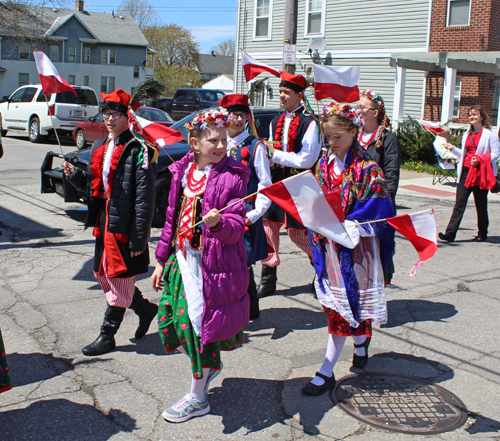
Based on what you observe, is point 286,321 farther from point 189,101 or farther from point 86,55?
point 86,55

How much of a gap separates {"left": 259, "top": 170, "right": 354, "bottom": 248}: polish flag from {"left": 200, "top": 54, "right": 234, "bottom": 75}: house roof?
9493 centimetres

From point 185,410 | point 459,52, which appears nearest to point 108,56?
point 459,52

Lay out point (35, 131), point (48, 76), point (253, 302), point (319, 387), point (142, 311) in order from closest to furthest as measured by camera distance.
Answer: point (319, 387) < point (142, 311) < point (253, 302) < point (48, 76) < point (35, 131)

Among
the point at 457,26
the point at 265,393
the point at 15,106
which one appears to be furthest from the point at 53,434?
the point at 15,106

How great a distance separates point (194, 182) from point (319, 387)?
5.09 ft

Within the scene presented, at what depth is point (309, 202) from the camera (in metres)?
3.11

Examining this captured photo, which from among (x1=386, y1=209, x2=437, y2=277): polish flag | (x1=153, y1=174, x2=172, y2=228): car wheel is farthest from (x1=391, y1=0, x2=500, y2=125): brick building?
(x1=386, y1=209, x2=437, y2=277): polish flag

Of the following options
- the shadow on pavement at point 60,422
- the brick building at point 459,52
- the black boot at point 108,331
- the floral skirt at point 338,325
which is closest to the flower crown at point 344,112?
the floral skirt at point 338,325

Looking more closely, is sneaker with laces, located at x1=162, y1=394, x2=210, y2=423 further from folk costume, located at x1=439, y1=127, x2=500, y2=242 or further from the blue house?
the blue house

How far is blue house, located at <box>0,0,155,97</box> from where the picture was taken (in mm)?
48438

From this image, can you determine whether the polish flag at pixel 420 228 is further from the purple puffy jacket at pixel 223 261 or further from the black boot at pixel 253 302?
the black boot at pixel 253 302

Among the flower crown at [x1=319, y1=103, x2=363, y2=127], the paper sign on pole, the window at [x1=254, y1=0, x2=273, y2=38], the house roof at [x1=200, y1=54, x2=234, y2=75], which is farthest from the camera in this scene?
the house roof at [x1=200, y1=54, x2=234, y2=75]

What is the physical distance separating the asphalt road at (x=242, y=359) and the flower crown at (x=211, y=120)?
1.70 m

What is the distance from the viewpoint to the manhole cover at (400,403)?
3.34 m
